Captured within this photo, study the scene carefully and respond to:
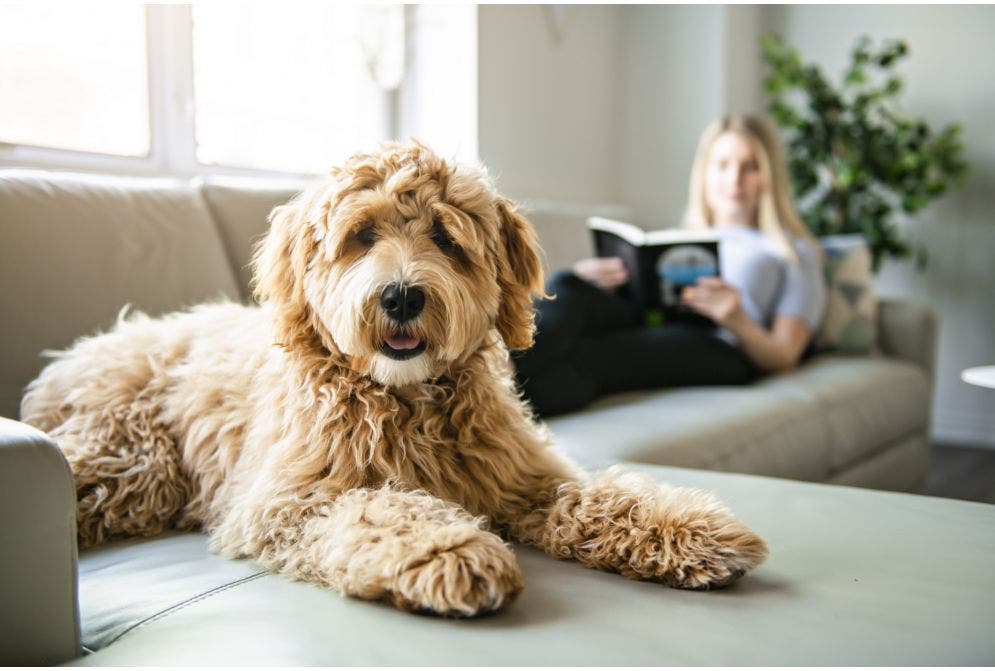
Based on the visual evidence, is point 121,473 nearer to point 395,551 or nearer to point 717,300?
point 395,551

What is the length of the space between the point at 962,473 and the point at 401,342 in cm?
389

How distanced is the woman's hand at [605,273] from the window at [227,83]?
0.71m

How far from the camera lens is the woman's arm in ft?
10.6


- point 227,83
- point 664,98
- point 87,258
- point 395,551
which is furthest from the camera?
point 664,98

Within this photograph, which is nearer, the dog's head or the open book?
the dog's head

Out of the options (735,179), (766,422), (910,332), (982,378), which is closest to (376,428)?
(766,422)

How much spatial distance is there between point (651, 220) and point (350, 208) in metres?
4.11

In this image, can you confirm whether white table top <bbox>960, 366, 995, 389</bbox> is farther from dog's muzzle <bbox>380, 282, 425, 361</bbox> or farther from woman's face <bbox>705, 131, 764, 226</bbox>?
dog's muzzle <bbox>380, 282, 425, 361</bbox>

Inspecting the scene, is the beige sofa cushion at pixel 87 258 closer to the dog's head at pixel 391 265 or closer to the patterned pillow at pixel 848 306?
the dog's head at pixel 391 265

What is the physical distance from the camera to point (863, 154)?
15.0 ft

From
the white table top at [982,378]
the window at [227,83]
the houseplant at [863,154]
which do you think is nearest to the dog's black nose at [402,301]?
the window at [227,83]

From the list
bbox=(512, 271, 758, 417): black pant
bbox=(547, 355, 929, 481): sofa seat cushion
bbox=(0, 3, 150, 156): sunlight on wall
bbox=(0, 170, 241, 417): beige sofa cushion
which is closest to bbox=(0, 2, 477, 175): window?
bbox=(0, 3, 150, 156): sunlight on wall

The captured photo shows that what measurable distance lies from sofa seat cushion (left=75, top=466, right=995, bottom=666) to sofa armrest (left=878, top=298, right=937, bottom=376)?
2.70 m

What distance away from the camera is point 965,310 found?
4.97m
